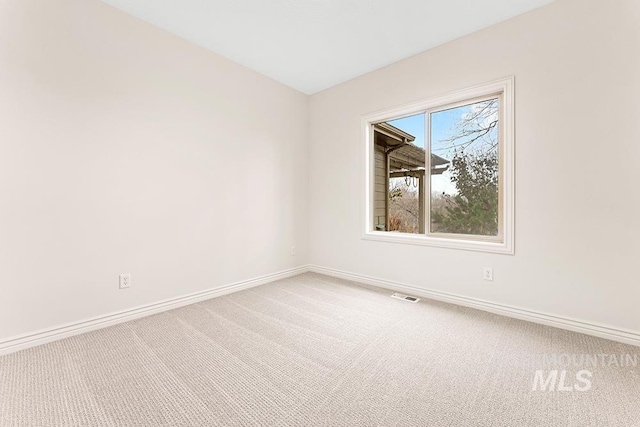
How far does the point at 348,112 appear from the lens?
3562 mm

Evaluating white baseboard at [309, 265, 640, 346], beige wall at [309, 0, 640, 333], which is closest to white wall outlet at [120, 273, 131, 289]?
white baseboard at [309, 265, 640, 346]

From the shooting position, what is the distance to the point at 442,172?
2.97 metres

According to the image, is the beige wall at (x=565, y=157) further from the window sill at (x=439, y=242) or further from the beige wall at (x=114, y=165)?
the beige wall at (x=114, y=165)

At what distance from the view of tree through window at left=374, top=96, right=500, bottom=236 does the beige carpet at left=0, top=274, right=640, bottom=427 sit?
1033 mm

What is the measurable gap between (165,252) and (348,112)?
2.74 meters

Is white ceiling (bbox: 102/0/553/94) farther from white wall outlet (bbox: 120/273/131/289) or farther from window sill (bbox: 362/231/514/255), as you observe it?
white wall outlet (bbox: 120/273/131/289)

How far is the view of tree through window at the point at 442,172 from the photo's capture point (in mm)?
2668

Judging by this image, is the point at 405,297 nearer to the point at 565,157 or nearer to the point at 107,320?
the point at 565,157

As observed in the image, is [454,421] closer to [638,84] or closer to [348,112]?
[638,84]

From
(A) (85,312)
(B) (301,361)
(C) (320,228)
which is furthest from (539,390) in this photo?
(A) (85,312)

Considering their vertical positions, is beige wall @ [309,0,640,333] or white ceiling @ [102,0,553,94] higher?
white ceiling @ [102,0,553,94]

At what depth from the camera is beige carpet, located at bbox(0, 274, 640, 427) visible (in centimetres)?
128

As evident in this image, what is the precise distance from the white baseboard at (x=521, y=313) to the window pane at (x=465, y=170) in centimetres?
68

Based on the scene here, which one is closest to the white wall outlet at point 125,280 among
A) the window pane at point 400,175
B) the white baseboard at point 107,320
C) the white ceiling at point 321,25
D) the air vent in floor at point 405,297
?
the white baseboard at point 107,320
